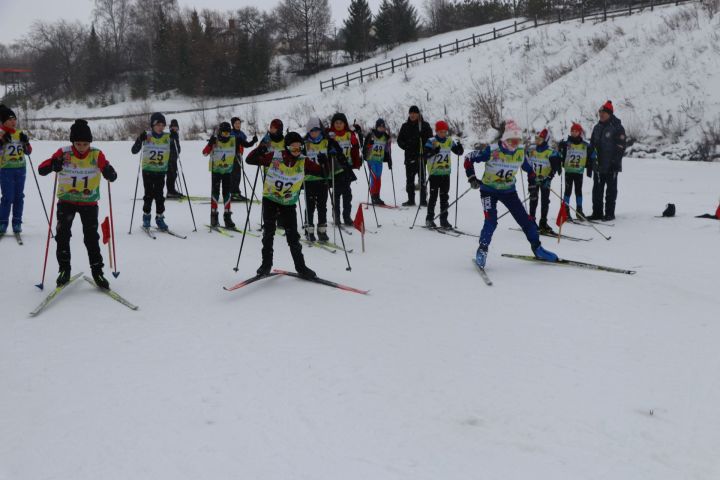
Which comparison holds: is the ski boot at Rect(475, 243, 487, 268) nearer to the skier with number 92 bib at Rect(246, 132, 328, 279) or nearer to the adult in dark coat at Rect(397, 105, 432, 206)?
the skier with number 92 bib at Rect(246, 132, 328, 279)

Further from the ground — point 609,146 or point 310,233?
point 609,146

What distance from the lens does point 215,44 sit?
51.4m

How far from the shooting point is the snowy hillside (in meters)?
18.2

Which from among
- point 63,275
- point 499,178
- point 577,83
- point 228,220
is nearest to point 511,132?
point 499,178

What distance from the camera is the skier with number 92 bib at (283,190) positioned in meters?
6.72

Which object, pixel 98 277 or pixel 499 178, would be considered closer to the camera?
pixel 98 277

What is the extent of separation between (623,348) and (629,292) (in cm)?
173

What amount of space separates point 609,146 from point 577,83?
13.8m

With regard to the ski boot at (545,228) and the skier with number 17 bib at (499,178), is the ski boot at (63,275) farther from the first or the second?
the ski boot at (545,228)

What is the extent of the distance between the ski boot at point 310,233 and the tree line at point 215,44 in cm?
3982

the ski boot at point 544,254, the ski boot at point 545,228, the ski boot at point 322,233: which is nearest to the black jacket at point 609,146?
the ski boot at point 545,228

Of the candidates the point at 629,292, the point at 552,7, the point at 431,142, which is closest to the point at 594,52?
the point at 552,7

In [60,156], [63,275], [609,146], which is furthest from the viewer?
[609,146]

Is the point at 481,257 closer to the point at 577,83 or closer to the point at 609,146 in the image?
the point at 609,146
